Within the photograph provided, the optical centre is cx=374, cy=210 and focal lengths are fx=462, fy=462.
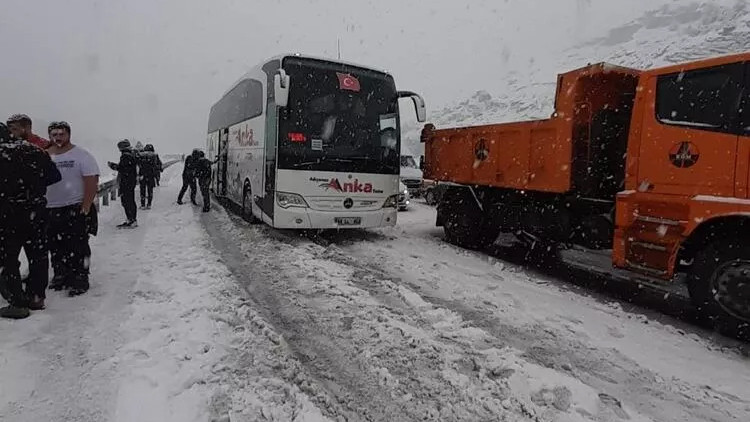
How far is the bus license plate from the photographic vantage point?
26.5ft

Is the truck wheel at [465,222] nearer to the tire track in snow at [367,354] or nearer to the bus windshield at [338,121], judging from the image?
the bus windshield at [338,121]

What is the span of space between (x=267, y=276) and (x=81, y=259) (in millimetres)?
2037

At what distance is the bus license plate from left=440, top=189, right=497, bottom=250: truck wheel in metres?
1.89

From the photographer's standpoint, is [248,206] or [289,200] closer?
[289,200]

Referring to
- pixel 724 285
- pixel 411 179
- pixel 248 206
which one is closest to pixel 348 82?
pixel 248 206

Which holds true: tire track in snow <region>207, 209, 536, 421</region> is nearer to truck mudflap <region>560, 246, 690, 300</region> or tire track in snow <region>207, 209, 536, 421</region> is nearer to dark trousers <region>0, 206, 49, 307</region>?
dark trousers <region>0, 206, 49, 307</region>

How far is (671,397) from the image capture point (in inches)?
128

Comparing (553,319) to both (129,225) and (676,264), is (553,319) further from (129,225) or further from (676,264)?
(129,225)

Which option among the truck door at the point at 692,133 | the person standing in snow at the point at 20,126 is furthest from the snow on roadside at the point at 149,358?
the truck door at the point at 692,133

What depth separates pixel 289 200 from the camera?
Result: 7863mm

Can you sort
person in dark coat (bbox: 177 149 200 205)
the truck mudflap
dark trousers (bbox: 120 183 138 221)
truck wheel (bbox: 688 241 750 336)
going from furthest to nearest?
1. person in dark coat (bbox: 177 149 200 205)
2. dark trousers (bbox: 120 183 138 221)
3. the truck mudflap
4. truck wheel (bbox: 688 241 750 336)

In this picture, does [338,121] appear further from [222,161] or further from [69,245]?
[222,161]

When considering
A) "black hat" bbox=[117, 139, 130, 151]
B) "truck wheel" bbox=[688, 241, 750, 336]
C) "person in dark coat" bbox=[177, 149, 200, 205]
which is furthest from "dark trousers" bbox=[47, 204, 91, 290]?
"person in dark coat" bbox=[177, 149, 200, 205]

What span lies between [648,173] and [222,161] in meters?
11.7
